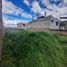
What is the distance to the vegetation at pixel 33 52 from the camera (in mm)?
2748

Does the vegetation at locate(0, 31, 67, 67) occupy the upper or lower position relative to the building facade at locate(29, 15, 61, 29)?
lower

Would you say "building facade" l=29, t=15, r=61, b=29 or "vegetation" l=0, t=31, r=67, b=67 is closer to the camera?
"vegetation" l=0, t=31, r=67, b=67

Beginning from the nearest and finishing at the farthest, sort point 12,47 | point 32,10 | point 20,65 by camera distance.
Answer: point 20,65 < point 12,47 < point 32,10

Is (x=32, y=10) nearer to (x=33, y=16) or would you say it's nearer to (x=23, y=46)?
(x=33, y=16)

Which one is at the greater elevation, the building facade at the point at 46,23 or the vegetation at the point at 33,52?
the building facade at the point at 46,23

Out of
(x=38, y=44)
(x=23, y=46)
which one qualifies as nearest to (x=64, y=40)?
(x=38, y=44)

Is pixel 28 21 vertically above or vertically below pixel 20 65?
above

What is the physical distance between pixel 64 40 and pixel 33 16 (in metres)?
1.12

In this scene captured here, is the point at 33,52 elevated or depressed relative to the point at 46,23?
depressed

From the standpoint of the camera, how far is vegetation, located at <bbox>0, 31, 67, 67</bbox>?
2.75m

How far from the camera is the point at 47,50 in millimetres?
3029

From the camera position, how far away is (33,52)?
285 cm

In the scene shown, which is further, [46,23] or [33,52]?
[46,23]

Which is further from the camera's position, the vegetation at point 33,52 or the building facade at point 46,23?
the building facade at point 46,23
